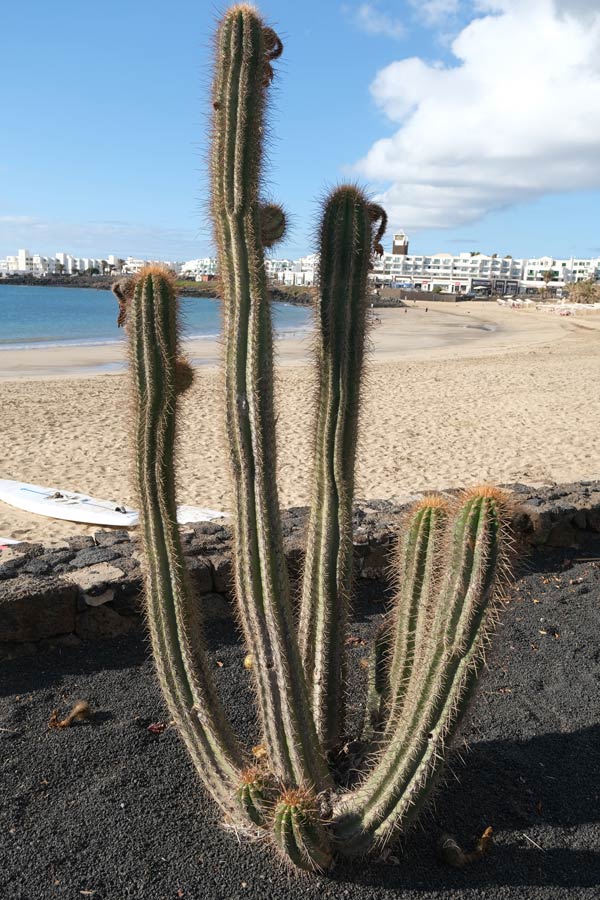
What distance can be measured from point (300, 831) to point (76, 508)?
17.7 feet

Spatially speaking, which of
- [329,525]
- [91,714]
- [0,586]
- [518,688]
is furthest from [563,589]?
[0,586]

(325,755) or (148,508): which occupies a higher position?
(148,508)

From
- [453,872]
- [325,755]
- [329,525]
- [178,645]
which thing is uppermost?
[329,525]

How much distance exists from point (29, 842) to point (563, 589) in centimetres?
387

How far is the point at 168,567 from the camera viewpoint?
9.30 feet

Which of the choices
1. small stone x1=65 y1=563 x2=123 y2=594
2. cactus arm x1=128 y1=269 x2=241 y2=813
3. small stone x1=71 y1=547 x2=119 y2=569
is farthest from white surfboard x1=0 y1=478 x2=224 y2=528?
cactus arm x1=128 y1=269 x2=241 y2=813

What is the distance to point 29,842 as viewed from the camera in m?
2.75

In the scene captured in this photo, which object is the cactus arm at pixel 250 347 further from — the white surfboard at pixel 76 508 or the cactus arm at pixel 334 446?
the white surfboard at pixel 76 508

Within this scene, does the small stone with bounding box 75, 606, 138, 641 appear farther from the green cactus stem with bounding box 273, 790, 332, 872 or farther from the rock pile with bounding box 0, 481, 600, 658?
the green cactus stem with bounding box 273, 790, 332, 872

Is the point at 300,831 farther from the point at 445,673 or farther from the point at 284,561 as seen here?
the point at 284,561

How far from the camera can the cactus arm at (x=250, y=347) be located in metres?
2.55

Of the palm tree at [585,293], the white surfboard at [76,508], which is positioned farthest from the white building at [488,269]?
the white surfboard at [76,508]

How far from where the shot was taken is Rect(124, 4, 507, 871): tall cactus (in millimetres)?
2484

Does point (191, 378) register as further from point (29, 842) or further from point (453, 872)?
point (453, 872)
